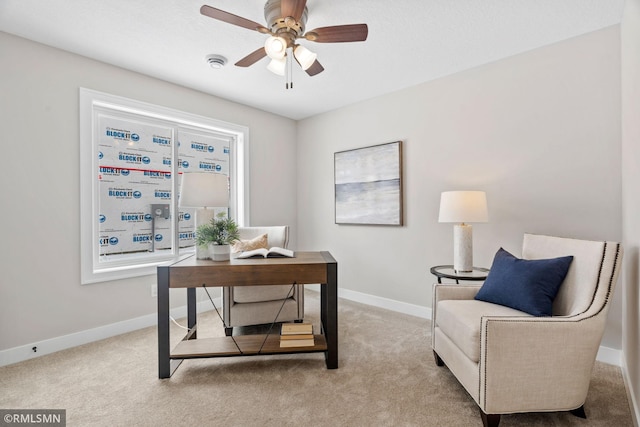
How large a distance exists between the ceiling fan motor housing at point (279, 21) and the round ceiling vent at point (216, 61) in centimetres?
89

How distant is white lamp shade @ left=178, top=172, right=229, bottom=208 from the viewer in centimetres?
221

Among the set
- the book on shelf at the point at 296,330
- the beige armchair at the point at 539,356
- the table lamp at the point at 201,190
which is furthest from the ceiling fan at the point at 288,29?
the book on shelf at the point at 296,330

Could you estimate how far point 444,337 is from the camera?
2045 mm

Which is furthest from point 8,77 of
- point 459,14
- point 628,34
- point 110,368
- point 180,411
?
point 628,34

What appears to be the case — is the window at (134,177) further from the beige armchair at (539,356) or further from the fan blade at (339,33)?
the beige armchair at (539,356)

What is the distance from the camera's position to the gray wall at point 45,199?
231 cm

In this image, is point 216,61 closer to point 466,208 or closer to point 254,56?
point 254,56

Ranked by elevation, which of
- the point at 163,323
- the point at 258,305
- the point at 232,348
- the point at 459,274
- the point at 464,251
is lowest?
the point at 232,348

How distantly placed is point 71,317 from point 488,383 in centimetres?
307

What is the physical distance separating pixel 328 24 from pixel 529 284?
2.16m

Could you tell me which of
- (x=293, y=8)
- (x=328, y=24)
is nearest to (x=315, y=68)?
(x=328, y=24)

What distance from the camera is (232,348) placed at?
2.18m

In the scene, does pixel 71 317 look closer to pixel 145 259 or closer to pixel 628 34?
pixel 145 259

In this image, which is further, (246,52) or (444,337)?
(246,52)
